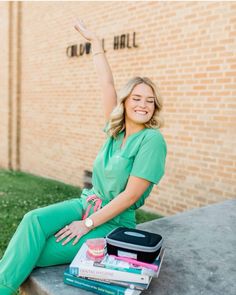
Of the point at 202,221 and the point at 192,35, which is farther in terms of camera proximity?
the point at 192,35

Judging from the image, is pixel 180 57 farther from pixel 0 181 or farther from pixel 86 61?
pixel 0 181

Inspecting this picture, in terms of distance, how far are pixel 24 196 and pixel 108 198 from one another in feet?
13.3

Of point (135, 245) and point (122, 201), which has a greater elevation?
point (122, 201)

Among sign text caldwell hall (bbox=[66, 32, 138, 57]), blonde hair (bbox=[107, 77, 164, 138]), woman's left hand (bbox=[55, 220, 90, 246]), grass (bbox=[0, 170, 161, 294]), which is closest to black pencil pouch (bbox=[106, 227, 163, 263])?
woman's left hand (bbox=[55, 220, 90, 246])

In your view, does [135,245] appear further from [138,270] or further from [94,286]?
[94,286]

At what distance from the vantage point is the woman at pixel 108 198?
226 centimetres

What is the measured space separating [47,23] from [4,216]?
192 inches

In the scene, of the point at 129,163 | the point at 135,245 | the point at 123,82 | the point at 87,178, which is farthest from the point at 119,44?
the point at 135,245

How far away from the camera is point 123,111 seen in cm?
274

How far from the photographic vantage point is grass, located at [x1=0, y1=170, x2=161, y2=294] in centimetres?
484

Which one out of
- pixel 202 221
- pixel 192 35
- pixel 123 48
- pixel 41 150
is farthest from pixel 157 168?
pixel 41 150

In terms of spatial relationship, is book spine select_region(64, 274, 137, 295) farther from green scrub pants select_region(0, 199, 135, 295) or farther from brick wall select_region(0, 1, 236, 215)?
brick wall select_region(0, 1, 236, 215)

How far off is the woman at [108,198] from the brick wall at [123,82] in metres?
2.20

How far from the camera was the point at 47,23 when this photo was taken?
8.38 m
